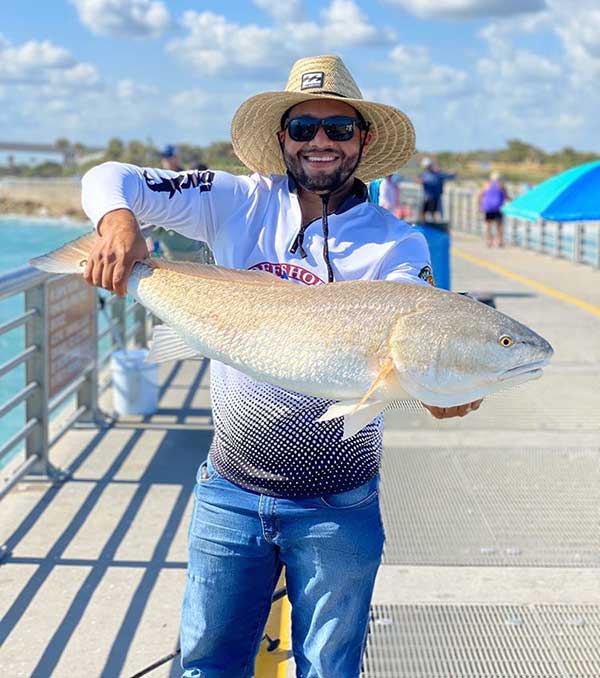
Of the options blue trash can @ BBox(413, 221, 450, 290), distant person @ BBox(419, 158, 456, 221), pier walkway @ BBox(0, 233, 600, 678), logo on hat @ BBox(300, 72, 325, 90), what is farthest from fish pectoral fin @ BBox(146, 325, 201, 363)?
distant person @ BBox(419, 158, 456, 221)

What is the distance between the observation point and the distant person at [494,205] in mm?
22359

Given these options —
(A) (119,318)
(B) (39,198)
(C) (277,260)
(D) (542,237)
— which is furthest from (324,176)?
(B) (39,198)

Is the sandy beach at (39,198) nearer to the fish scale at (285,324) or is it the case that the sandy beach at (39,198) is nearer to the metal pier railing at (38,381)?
the metal pier railing at (38,381)

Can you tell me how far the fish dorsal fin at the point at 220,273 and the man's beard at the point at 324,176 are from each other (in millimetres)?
347

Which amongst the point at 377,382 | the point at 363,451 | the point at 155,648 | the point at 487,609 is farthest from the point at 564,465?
the point at 377,382

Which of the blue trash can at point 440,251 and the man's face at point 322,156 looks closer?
the man's face at point 322,156

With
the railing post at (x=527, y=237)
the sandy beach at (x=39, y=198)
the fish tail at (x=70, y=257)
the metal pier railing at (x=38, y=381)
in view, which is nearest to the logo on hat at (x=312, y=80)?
the fish tail at (x=70, y=257)

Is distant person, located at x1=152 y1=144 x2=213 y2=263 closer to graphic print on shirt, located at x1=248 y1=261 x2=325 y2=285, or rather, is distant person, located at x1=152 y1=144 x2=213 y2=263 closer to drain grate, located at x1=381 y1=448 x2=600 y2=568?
graphic print on shirt, located at x1=248 y1=261 x2=325 y2=285

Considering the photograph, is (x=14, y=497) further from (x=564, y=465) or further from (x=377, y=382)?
(x=377, y=382)

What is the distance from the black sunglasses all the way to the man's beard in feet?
0.16

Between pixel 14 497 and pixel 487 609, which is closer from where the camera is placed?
pixel 487 609

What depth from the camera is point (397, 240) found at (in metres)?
2.44

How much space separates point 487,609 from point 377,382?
8.07ft

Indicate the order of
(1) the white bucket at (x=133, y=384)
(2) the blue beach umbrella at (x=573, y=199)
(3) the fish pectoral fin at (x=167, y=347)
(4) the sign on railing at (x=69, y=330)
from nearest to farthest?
(3) the fish pectoral fin at (x=167, y=347), (4) the sign on railing at (x=69, y=330), (1) the white bucket at (x=133, y=384), (2) the blue beach umbrella at (x=573, y=199)
